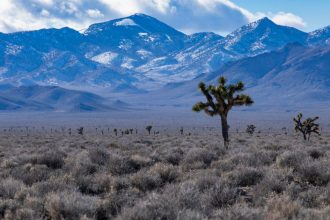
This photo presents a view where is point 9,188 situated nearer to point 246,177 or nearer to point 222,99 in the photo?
point 246,177

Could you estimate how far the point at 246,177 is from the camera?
44.6 ft

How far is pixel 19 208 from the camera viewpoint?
10312 mm

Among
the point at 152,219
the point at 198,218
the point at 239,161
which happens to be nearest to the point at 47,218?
the point at 152,219

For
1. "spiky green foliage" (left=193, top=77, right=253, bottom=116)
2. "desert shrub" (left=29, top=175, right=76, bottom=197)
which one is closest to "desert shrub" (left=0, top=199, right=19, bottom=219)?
"desert shrub" (left=29, top=175, right=76, bottom=197)

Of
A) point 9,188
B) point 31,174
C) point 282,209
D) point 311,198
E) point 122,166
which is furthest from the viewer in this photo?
point 122,166

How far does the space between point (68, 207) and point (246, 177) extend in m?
5.42

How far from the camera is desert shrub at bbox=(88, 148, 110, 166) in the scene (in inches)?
704

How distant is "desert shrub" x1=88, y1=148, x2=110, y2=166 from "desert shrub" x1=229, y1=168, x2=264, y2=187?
5.33 m

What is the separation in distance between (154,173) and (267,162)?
15.7 feet

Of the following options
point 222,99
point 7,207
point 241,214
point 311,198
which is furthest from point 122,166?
point 222,99

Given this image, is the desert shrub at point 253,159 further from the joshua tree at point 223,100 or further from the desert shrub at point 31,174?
the joshua tree at point 223,100

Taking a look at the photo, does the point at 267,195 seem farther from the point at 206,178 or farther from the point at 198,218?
the point at 198,218

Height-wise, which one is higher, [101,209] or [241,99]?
[241,99]

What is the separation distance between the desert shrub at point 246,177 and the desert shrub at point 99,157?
17.5 ft
